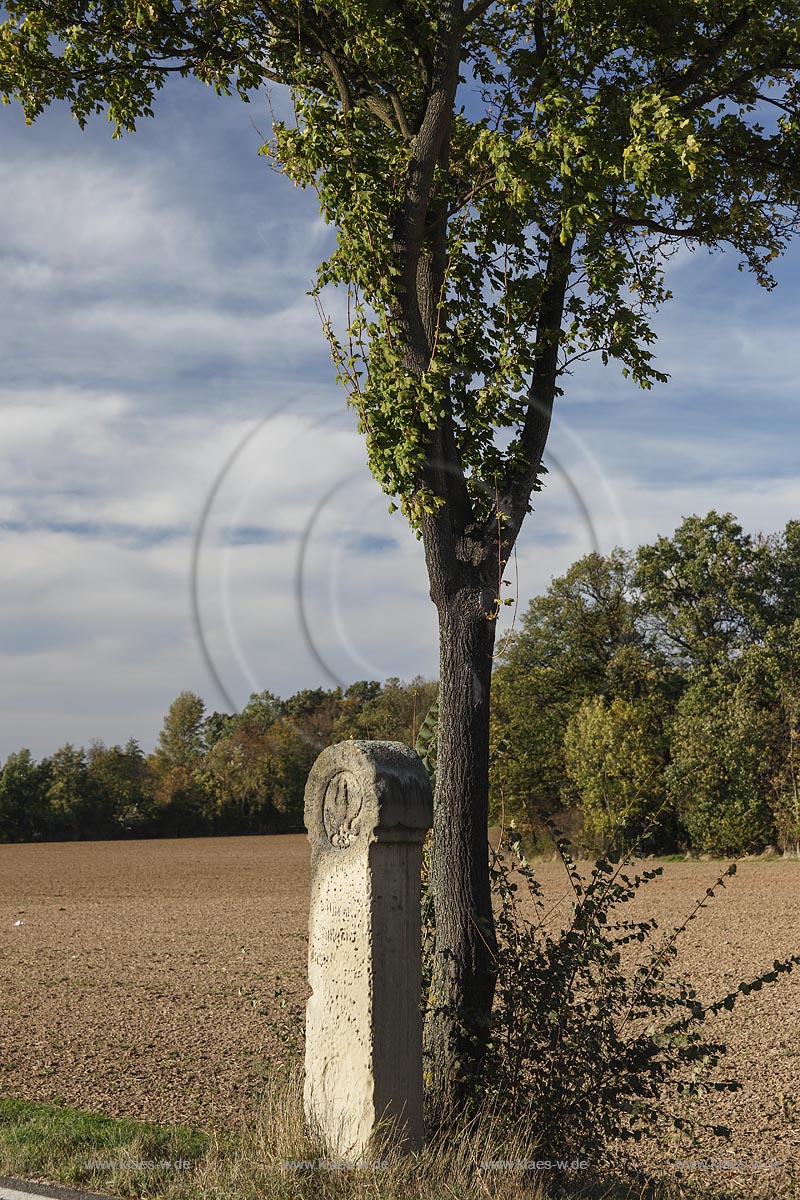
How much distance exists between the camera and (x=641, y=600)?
39625 mm

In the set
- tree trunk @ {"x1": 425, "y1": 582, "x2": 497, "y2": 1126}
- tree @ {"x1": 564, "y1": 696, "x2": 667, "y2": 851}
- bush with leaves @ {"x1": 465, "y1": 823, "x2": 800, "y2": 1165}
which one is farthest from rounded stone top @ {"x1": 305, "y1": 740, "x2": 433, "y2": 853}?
tree @ {"x1": 564, "y1": 696, "x2": 667, "y2": 851}

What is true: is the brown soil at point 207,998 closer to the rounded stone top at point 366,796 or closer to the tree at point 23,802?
the rounded stone top at point 366,796

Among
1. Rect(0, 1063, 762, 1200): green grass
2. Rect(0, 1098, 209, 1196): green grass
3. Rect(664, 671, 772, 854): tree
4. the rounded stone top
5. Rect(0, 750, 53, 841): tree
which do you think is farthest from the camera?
Rect(0, 750, 53, 841): tree

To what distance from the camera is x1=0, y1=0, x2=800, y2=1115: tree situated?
6.31 metres

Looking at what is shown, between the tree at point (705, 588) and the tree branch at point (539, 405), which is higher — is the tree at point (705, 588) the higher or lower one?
the higher one

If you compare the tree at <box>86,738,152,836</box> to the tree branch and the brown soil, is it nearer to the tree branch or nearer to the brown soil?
the brown soil

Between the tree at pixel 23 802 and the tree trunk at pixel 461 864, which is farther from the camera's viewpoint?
the tree at pixel 23 802

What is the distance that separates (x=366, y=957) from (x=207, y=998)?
295 inches

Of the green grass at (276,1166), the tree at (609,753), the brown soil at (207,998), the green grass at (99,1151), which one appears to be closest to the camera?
the green grass at (276,1166)

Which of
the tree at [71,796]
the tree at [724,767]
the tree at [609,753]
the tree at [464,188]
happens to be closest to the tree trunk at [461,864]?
the tree at [464,188]

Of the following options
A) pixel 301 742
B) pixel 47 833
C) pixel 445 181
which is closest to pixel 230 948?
pixel 445 181

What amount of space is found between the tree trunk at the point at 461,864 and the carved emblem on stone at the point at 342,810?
1.34 meters

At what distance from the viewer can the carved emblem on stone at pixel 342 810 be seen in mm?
5211

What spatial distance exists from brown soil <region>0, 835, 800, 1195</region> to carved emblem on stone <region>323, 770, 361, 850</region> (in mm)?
2122
